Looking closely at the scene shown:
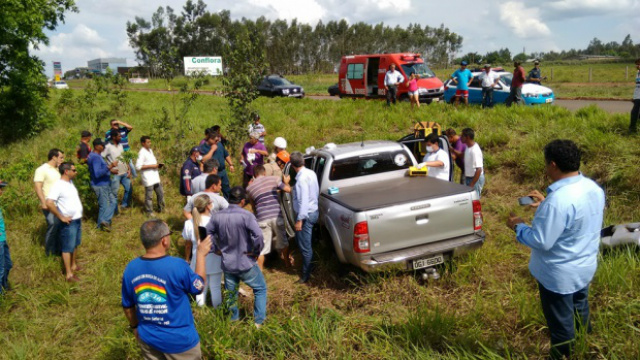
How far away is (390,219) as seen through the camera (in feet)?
16.7

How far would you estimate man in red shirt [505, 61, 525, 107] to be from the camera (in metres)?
12.1

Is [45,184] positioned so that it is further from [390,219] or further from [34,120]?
[34,120]

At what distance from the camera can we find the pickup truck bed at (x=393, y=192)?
522 centimetres

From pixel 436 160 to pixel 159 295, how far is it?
4851 millimetres

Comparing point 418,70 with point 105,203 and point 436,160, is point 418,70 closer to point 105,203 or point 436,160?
point 436,160

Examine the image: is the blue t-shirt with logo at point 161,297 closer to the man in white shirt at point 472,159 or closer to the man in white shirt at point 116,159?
the man in white shirt at point 472,159

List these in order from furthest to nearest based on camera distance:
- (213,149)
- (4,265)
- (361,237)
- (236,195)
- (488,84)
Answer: (488,84) < (213,149) < (4,265) < (361,237) < (236,195)

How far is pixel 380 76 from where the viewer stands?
61.5 ft

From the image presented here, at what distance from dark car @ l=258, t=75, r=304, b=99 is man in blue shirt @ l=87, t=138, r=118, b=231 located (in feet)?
55.7

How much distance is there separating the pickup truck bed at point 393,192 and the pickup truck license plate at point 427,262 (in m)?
0.73

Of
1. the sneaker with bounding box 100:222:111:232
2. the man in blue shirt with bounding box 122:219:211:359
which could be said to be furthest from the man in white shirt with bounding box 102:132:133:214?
the man in blue shirt with bounding box 122:219:211:359

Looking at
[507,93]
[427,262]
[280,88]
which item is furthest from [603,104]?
[280,88]

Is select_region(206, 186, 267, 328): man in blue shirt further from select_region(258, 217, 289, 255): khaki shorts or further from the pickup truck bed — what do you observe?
select_region(258, 217, 289, 255): khaki shorts

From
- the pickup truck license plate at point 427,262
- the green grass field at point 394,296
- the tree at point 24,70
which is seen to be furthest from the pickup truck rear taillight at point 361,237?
the tree at point 24,70
